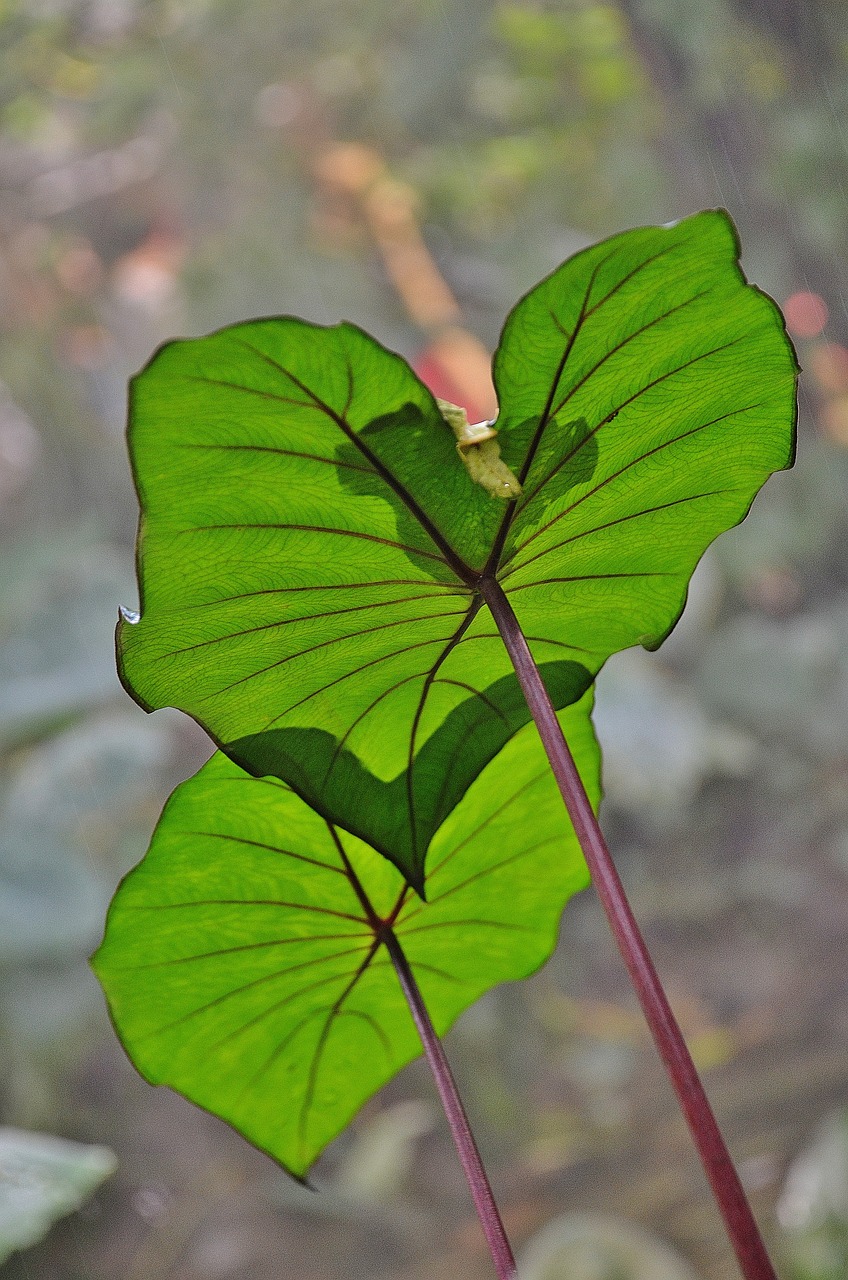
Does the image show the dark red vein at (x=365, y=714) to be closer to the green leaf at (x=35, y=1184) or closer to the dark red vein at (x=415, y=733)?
the dark red vein at (x=415, y=733)

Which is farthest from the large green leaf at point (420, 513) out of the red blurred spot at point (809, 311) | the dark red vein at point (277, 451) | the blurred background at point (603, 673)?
the red blurred spot at point (809, 311)

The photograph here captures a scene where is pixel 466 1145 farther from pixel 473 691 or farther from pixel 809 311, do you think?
pixel 809 311

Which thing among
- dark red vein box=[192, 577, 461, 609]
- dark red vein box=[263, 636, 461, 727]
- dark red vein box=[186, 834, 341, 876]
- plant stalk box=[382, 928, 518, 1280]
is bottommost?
plant stalk box=[382, 928, 518, 1280]

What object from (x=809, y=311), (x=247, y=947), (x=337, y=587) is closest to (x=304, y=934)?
(x=247, y=947)

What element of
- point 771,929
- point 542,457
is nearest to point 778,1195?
point 771,929

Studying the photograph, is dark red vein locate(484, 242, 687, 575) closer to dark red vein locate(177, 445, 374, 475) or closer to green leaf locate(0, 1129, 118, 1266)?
dark red vein locate(177, 445, 374, 475)

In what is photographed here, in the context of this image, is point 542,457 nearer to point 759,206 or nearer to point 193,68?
point 759,206

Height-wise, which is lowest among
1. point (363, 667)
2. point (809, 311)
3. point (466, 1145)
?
point (466, 1145)

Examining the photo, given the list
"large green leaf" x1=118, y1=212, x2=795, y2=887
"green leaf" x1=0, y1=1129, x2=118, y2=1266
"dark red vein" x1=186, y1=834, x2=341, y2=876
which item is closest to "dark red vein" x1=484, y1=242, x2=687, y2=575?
"large green leaf" x1=118, y1=212, x2=795, y2=887
